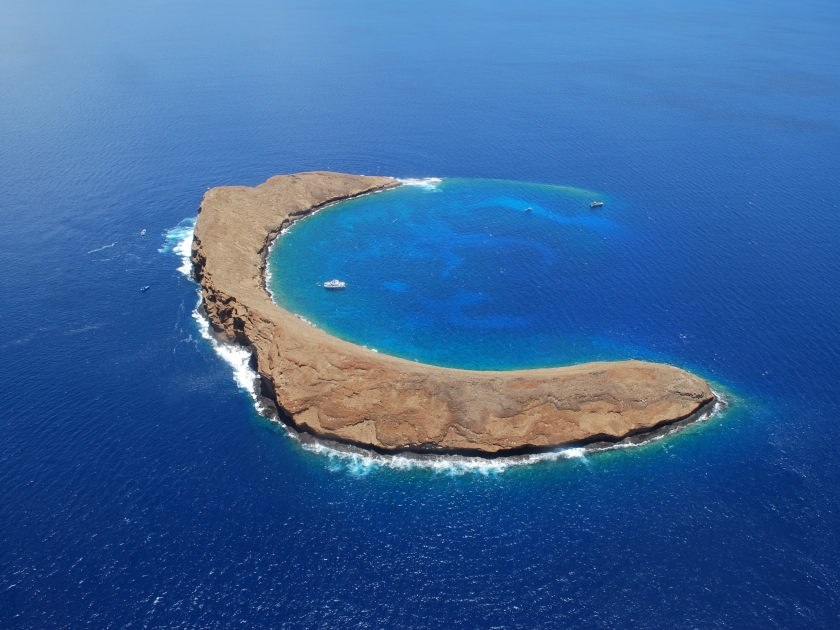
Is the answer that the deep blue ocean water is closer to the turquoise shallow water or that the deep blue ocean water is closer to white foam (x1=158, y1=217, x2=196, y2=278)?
the turquoise shallow water

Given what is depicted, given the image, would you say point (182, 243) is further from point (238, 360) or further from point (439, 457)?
point (439, 457)

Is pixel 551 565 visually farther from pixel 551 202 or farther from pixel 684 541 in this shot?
pixel 551 202

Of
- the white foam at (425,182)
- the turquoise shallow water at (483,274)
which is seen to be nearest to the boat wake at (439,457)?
the turquoise shallow water at (483,274)

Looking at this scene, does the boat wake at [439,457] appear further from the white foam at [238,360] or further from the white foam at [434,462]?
the white foam at [238,360]

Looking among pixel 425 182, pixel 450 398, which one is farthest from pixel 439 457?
pixel 425 182

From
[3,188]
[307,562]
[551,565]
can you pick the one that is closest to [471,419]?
[551,565]
